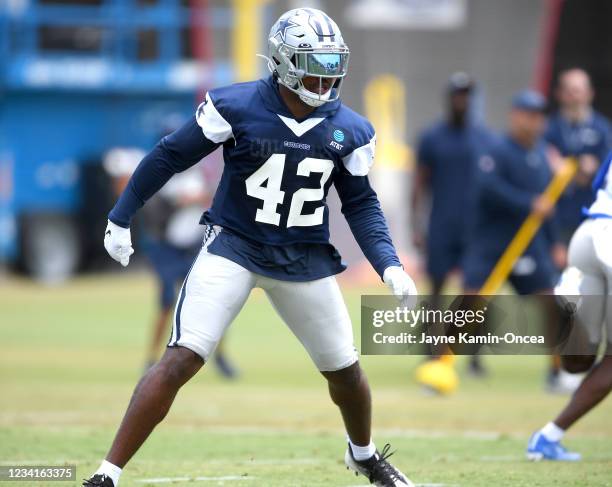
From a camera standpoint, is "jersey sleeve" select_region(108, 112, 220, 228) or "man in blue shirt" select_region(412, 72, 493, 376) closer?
"jersey sleeve" select_region(108, 112, 220, 228)

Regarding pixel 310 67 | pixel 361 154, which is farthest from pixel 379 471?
pixel 310 67

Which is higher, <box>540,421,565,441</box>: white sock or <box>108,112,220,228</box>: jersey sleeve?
<box>108,112,220,228</box>: jersey sleeve

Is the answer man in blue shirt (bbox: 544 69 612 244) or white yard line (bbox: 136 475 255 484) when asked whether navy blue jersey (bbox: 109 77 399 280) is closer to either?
white yard line (bbox: 136 475 255 484)

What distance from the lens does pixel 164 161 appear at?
645cm

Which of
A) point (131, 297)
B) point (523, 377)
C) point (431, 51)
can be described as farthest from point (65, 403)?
point (431, 51)

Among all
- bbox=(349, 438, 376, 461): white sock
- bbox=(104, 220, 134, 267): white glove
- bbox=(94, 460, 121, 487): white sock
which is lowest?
bbox=(349, 438, 376, 461): white sock

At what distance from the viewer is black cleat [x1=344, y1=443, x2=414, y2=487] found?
6797mm

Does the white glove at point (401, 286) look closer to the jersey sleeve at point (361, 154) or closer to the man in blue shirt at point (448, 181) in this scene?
the jersey sleeve at point (361, 154)

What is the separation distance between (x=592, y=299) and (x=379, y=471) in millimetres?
1740

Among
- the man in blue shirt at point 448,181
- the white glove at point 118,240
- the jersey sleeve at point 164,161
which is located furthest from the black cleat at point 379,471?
the man in blue shirt at point 448,181

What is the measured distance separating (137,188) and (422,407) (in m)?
4.65

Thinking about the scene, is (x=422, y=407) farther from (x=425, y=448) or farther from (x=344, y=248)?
(x=344, y=248)

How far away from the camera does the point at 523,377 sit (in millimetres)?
12453

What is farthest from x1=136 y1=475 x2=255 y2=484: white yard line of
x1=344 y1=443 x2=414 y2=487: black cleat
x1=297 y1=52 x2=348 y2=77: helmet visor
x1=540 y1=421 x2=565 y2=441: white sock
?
x1=297 y1=52 x2=348 y2=77: helmet visor
